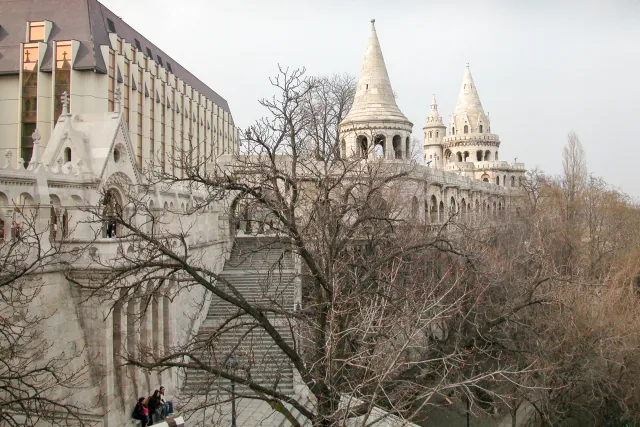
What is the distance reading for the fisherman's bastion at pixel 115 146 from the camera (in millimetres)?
13430

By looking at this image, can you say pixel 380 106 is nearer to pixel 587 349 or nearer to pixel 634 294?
pixel 634 294

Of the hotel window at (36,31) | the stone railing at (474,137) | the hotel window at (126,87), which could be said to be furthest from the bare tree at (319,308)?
the stone railing at (474,137)

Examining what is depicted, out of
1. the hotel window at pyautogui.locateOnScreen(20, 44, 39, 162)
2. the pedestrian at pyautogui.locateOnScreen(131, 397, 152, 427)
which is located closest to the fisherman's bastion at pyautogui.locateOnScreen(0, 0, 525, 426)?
the hotel window at pyautogui.locateOnScreen(20, 44, 39, 162)

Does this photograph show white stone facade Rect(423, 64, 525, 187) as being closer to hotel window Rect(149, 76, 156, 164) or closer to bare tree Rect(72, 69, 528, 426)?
hotel window Rect(149, 76, 156, 164)

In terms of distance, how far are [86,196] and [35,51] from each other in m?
17.4

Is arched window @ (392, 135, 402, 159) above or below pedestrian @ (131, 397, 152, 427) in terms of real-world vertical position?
above

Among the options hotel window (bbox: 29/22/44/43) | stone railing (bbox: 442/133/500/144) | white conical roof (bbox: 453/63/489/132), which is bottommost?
stone railing (bbox: 442/133/500/144)

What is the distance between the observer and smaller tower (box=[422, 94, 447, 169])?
64562mm

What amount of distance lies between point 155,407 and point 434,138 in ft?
180

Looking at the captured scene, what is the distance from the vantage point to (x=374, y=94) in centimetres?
3041

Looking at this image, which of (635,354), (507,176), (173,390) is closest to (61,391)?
(173,390)

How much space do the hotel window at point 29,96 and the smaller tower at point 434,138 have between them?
4275 cm

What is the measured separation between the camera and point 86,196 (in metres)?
15.3

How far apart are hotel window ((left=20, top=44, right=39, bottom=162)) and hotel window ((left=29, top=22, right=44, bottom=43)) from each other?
2.95 feet
